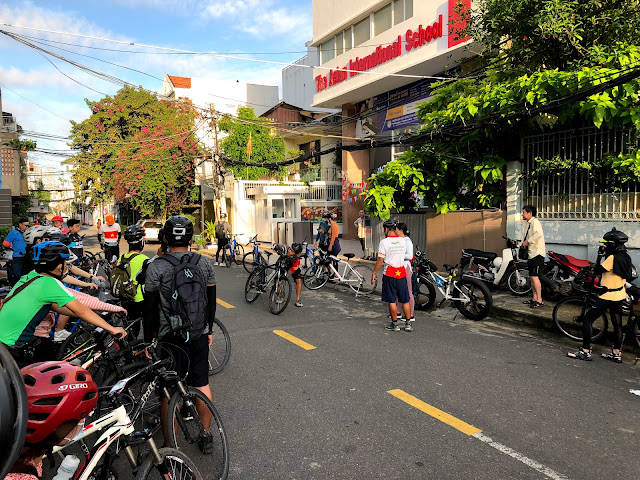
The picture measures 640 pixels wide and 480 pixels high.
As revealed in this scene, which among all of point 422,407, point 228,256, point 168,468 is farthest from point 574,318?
point 228,256

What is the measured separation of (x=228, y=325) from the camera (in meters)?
7.73

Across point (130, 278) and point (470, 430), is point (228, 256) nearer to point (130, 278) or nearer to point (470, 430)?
point (130, 278)

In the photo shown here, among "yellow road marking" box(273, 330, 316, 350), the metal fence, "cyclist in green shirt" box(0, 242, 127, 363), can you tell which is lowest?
"yellow road marking" box(273, 330, 316, 350)

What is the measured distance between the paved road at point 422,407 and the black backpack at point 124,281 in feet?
4.47

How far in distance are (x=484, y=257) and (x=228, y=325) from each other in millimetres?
5666

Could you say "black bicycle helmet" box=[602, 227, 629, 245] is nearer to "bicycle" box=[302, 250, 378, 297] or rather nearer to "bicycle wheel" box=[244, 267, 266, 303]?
"bicycle" box=[302, 250, 378, 297]

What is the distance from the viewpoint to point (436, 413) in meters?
4.25

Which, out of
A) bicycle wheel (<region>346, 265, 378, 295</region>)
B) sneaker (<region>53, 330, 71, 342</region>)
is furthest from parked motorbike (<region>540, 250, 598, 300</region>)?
sneaker (<region>53, 330, 71, 342</region>)

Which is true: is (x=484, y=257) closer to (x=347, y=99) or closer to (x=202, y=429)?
(x=202, y=429)

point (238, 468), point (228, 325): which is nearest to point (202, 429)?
point (238, 468)

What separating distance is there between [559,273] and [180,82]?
3811 cm

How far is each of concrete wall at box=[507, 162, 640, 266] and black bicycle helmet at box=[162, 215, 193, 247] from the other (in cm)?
819

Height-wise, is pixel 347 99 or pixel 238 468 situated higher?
pixel 347 99

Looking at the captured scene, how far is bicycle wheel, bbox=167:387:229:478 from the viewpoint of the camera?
315cm
